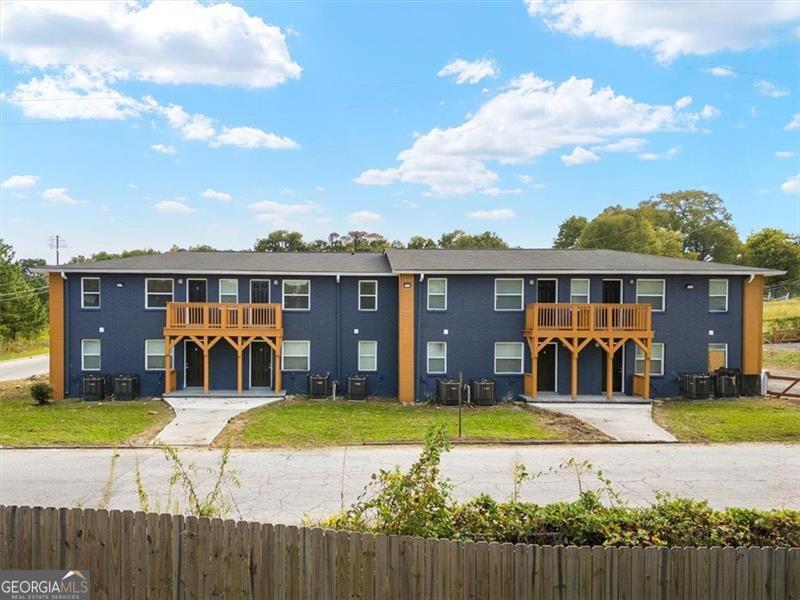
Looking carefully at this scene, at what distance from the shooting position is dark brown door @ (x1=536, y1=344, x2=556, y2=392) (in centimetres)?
2052

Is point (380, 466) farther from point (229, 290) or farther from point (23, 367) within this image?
point (23, 367)

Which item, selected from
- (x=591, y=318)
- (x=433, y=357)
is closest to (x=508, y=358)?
(x=433, y=357)

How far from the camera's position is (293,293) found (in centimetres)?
2098

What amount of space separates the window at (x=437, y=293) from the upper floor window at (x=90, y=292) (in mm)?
13050

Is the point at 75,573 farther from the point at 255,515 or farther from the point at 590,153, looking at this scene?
the point at 590,153

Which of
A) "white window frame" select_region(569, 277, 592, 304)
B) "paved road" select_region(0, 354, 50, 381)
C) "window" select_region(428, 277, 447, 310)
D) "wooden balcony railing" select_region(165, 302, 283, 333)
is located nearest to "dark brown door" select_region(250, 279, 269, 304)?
"wooden balcony railing" select_region(165, 302, 283, 333)

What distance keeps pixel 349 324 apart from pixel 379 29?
1234 centimetres

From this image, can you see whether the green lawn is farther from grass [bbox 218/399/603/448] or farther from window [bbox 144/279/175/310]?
window [bbox 144/279/175/310]

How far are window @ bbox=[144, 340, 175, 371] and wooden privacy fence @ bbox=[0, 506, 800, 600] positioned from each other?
1742 cm

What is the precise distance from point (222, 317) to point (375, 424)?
→ 8.00 metres

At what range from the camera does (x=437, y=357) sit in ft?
66.4

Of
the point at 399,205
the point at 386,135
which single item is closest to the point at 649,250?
the point at 399,205

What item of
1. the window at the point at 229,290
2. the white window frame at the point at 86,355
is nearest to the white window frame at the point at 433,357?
the window at the point at 229,290

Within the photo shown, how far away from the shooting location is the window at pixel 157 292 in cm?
2052
